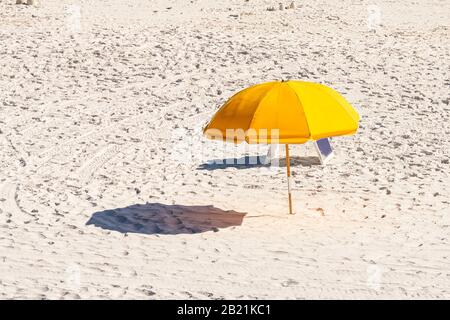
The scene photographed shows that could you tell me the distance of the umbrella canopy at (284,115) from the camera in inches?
430

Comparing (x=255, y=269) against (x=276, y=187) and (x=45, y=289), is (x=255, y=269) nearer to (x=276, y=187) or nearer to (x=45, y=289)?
(x=45, y=289)

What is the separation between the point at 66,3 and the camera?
933 inches

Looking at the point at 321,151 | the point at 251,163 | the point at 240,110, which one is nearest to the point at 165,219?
the point at 240,110

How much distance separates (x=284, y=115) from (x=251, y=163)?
121 inches

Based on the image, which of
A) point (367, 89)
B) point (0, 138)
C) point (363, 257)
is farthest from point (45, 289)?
point (367, 89)

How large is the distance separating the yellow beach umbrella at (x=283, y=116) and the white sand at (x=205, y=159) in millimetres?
1131

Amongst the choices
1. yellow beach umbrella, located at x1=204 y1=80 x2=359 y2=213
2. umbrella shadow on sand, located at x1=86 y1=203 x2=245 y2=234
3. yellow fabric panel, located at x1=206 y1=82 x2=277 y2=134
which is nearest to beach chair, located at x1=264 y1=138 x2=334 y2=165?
umbrella shadow on sand, located at x1=86 y1=203 x2=245 y2=234

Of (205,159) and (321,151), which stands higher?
(321,151)

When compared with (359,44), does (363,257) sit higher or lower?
lower

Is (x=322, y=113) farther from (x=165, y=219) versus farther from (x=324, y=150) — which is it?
(x=324, y=150)

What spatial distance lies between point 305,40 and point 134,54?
355cm

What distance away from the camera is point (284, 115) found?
11039 mm
